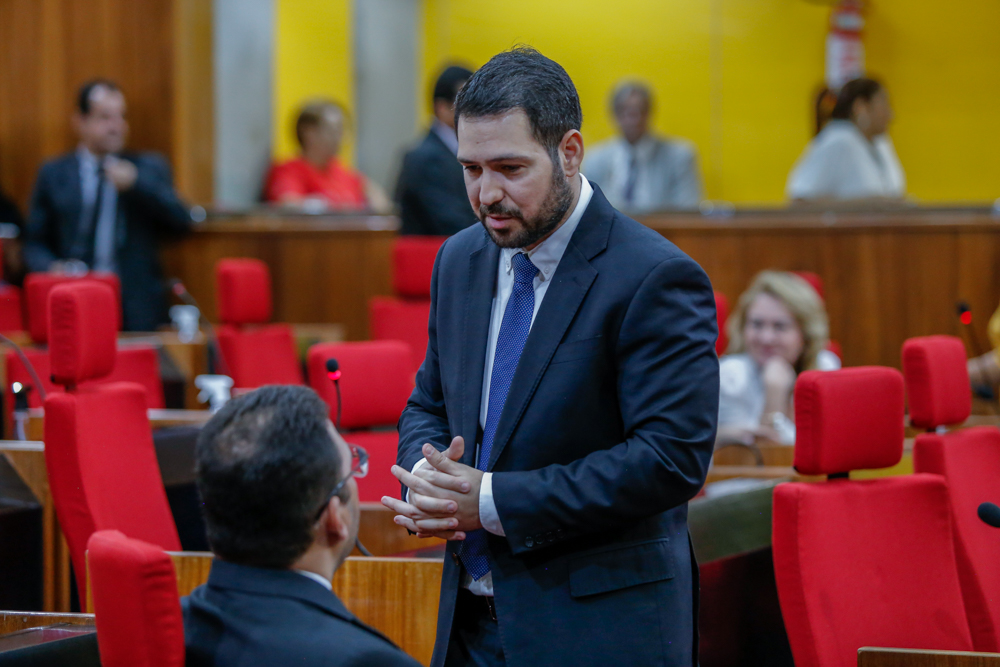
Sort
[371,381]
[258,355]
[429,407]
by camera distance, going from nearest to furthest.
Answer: [429,407] → [371,381] → [258,355]

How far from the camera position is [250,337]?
14.3ft

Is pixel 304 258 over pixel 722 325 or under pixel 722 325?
over

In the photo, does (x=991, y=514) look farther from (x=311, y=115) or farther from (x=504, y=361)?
(x=311, y=115)

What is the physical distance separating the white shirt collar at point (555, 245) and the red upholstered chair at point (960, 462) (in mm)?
1069

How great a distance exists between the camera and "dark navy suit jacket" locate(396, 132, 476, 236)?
162 inches

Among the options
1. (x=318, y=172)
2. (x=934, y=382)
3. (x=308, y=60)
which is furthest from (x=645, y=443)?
(x=308, y=60)

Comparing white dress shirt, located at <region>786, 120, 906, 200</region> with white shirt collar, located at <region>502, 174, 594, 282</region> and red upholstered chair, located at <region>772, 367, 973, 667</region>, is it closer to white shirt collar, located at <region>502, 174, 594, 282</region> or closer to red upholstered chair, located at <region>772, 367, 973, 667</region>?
red upholstered chair, located at <region>772, 367, 973, 667</region>

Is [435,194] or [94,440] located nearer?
[94,440]

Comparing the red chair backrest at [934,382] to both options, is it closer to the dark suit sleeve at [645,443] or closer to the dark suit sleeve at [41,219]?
the dark suit sleeve at [645,443]

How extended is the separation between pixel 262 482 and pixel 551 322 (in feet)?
1.39

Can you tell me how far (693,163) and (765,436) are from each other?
3.08 metres

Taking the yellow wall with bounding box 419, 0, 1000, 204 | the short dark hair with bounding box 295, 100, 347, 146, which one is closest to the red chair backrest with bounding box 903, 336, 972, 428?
the short dark hair with bounding box 295, 100, 347, 146

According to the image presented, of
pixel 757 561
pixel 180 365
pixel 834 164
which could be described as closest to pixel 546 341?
pixel 757 561

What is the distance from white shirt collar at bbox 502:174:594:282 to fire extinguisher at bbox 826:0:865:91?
6.43 meters
